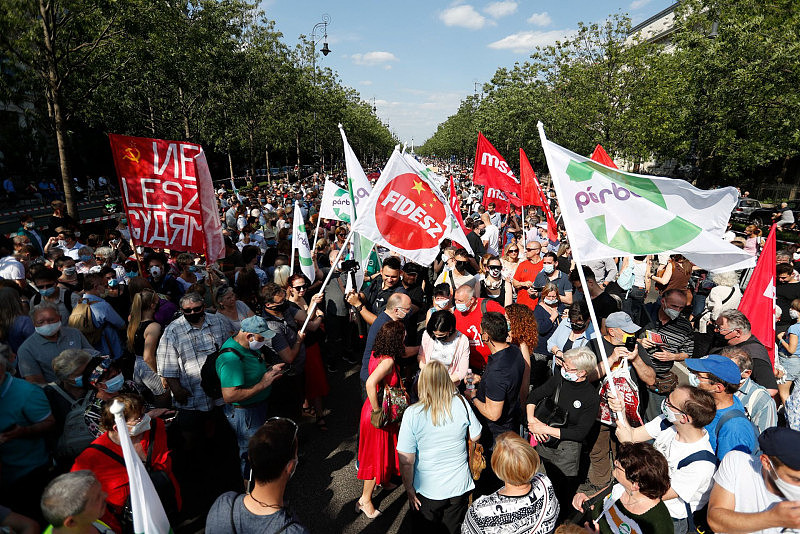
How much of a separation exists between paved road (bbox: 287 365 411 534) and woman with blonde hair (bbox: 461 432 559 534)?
1.68 meters

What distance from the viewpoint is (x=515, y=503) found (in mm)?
2475

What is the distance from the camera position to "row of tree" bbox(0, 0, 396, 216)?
11227 mm

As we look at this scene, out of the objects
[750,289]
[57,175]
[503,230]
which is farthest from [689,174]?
[57,175]

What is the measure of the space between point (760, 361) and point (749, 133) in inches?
750

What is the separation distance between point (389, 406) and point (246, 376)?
1.22m

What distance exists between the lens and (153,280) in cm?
652

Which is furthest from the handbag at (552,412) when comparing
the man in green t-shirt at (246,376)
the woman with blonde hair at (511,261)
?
the woman with blonde hair at (511,261)

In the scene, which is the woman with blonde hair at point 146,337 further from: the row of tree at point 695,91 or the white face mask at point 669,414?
the row of tree at point 695,91

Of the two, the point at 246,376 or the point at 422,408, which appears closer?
the point at 422,408

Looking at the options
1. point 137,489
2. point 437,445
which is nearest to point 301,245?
point 437,445

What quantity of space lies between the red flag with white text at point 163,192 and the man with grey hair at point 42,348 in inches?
48.0

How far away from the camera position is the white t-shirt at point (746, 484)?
2279 millimetres

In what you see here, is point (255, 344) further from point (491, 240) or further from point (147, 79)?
point (147, 79)

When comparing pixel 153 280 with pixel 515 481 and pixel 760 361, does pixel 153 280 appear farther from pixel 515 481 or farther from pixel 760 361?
pixel 760 361
